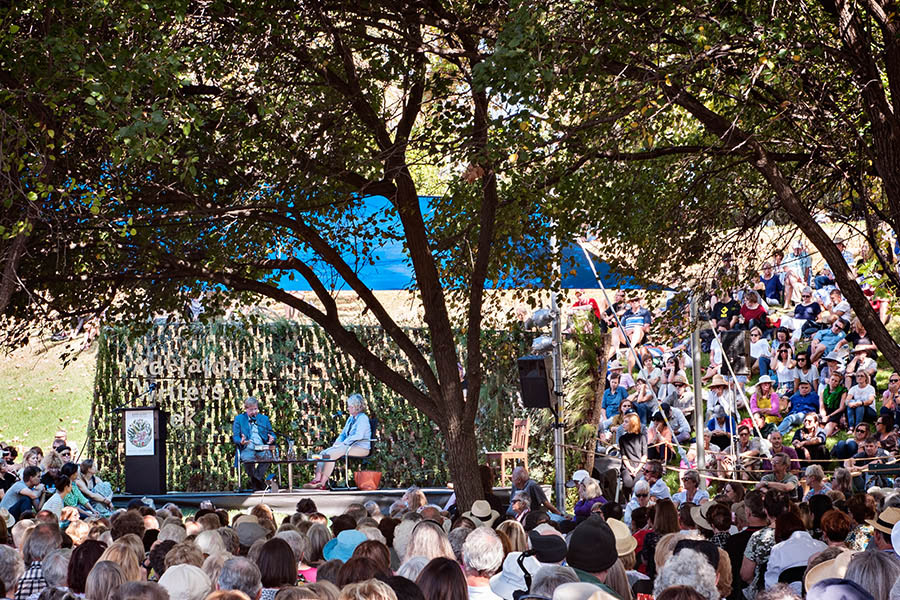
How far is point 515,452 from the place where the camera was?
57.7ft

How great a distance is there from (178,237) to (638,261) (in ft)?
16.1

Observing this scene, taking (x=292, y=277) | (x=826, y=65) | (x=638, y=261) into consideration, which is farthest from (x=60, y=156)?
(x=826, y=65)

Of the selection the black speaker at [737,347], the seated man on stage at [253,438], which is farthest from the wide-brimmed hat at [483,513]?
the black speaker at [737,347]

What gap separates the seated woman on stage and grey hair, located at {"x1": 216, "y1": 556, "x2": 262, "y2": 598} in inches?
413

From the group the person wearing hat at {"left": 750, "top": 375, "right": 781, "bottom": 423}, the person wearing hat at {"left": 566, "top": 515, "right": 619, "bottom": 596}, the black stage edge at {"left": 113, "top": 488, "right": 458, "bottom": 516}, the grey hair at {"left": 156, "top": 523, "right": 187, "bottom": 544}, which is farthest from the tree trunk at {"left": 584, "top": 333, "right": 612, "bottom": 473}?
the person wearing hat at {"left": 566, "top": 515, "right": 619, "bottom": 596}

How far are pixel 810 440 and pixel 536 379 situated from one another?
4635 millimetres

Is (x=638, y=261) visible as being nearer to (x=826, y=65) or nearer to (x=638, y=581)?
(x=826, y=65)

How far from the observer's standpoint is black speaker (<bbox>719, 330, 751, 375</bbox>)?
20281mm

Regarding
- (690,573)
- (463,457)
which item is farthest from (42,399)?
(690,573)

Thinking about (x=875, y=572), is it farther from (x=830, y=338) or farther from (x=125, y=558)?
(x=830, y=338)

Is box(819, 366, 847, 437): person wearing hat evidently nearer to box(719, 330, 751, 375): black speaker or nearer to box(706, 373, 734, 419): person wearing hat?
box(706, 373, 734, 419): person wearing hat

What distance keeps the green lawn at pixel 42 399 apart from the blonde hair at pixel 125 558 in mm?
18244

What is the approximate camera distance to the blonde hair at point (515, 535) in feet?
23.5

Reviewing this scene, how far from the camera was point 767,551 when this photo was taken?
7043mm
